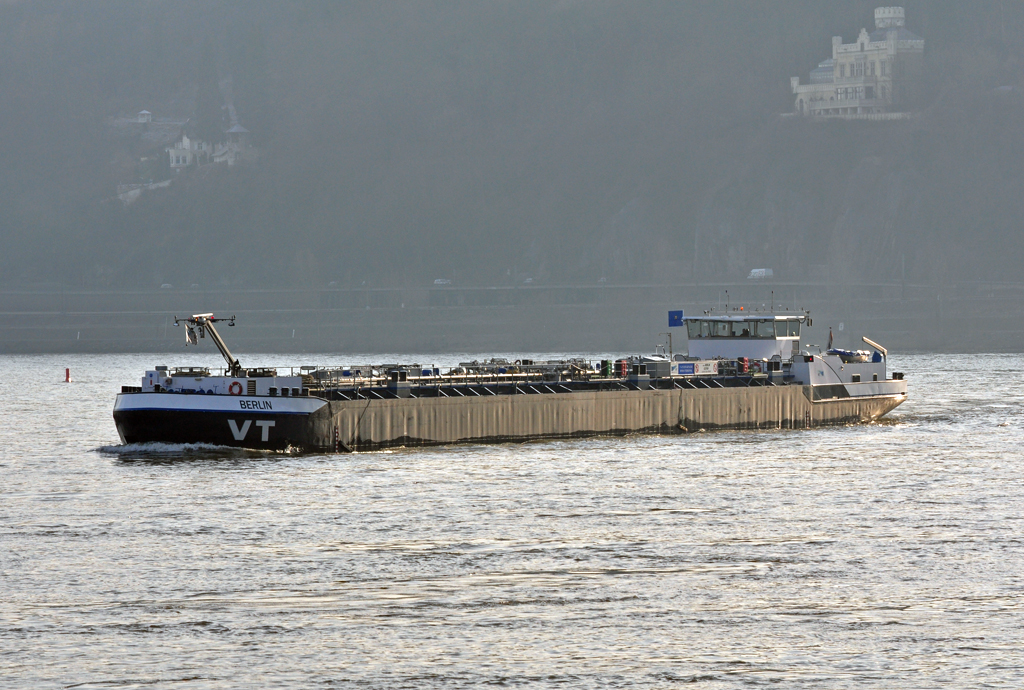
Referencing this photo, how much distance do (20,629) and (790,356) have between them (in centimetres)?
6551

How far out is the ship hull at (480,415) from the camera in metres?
64.5

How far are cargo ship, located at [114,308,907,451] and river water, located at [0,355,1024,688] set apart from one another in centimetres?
176

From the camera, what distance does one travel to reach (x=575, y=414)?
76375 mm

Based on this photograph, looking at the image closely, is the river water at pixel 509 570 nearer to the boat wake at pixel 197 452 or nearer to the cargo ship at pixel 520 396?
the boat wake at pixel 197 452

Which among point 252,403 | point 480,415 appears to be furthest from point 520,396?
point 252,403

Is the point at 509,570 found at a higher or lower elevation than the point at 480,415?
lower

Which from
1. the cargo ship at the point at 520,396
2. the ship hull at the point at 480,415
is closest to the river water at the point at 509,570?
the ship hull at the point at 480,415

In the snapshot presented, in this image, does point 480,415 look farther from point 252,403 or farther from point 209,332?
point 209,332

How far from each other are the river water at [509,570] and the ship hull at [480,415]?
1.44m

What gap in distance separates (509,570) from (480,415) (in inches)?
1292

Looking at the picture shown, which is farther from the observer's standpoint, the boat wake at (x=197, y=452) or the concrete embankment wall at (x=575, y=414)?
the concrete embankment wall at (x=575, y=414)

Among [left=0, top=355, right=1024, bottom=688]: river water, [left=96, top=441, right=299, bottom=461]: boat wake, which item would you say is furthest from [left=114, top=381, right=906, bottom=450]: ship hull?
[left=0, top=355, right=1024, bottom=688]: river water

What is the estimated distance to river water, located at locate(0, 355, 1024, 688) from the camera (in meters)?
30.4

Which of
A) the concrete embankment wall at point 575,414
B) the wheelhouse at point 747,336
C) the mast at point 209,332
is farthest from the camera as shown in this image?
the wheelhouse at point 747,336
